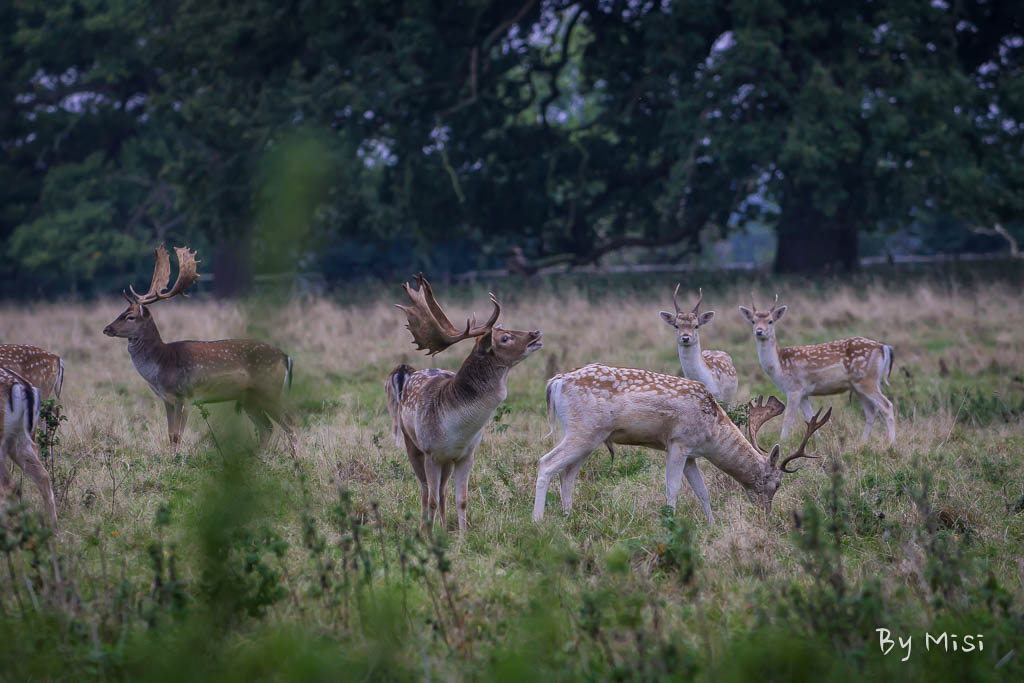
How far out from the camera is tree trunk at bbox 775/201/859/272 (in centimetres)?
2030

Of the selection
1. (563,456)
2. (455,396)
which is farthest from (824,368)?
(455,396)

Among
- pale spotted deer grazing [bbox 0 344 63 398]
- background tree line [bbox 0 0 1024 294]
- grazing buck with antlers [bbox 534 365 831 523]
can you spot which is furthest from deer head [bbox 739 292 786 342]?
background tree line [bbox 0 0 1024 294]

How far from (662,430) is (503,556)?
1521mm

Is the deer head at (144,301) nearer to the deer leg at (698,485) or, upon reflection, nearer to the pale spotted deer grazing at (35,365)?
the pale spotted deer grazing at (35,365)

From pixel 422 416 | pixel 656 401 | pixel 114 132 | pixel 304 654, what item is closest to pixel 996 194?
pixel 656 401

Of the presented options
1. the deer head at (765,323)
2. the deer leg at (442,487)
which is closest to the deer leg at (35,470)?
the deer leg at (442,487)

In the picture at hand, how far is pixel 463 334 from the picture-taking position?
5.51 meters

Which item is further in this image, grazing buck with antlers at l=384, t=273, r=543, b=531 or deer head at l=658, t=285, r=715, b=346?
deer head at l=658, t=285, r=715, b=346

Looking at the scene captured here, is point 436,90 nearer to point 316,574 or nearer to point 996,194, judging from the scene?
point 996,194

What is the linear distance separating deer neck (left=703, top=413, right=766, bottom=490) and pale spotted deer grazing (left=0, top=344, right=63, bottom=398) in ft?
16.9

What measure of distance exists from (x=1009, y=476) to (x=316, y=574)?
15.2ft

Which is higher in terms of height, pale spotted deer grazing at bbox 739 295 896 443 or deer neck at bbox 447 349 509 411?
deer neck at bbox 447 349 509 411

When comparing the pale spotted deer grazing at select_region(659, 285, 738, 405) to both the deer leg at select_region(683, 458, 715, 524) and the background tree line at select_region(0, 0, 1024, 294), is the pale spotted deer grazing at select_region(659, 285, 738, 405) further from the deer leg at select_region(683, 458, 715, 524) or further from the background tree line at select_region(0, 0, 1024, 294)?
the background tree line at select_region(0, 0, 1024, 294)

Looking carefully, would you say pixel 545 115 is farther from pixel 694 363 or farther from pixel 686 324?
pixel 694 363
